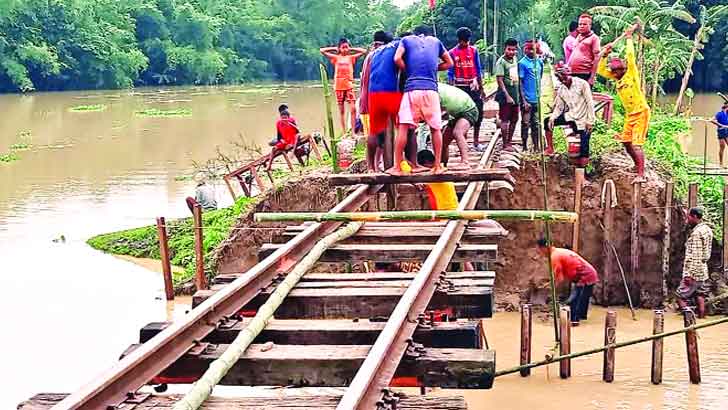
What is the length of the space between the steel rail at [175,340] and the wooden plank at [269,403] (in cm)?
16

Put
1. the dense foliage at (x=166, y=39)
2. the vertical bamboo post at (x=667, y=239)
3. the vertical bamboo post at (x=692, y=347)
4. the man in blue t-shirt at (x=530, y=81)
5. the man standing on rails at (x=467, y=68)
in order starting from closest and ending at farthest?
the vertical bamboo post at (x=692, y=347) → the man standing on rails at (x=467, y=68) → the vertical bamboo post at (x=667, y=239) → the man in blue t-shirt at (x=530, y=81) → the dense foliage at (x=166, y=39)

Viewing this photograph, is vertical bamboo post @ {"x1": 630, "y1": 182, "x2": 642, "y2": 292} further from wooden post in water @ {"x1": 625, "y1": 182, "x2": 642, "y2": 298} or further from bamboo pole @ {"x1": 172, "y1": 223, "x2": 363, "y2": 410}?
bamboo pole @ {"x1": 172, "y1": 223, "x2": 363, "y2": 410}

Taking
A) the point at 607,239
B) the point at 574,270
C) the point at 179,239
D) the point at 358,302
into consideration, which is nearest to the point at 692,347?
the point at 574,270

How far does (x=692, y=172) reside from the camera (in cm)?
1389

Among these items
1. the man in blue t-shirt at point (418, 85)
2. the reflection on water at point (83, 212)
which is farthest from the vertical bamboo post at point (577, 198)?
the reflection on water at point (83, 212)

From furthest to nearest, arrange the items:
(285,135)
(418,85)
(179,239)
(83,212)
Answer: (83,212) < (285,135) < (179,239) < (418,85)

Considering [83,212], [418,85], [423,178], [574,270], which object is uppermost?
[418,85]

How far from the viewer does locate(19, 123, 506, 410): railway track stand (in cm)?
445

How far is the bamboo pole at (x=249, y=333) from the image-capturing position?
4336 millimetres

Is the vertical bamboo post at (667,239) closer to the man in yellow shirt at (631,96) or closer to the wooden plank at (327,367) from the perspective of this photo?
the man in yellow shirt at (631,96)

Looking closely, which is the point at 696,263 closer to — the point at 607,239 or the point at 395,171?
the point at 607,239

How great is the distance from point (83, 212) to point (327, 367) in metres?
16.4

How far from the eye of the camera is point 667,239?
11906mm

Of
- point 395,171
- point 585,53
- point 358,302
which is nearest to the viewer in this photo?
point 358,302
